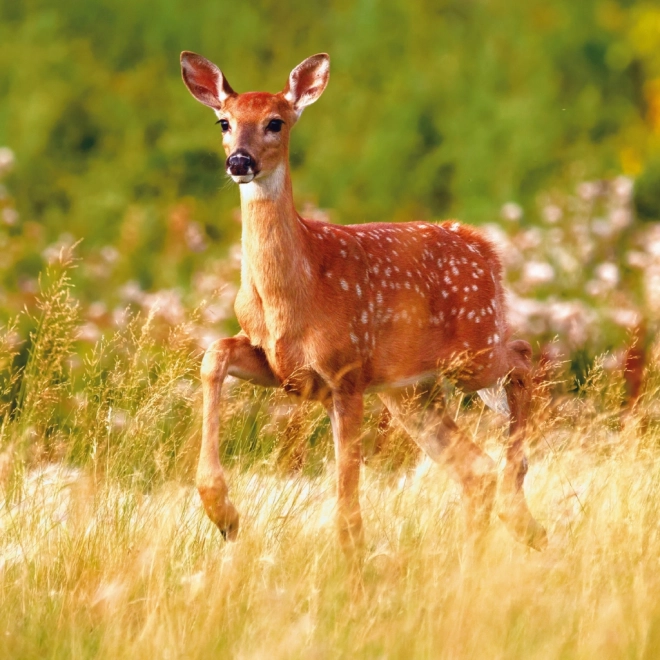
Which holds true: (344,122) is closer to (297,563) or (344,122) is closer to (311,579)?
(297,563)

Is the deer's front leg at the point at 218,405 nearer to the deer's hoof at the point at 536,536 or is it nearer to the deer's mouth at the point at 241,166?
the deer's mouth at the point at 241,166

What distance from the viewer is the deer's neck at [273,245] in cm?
568

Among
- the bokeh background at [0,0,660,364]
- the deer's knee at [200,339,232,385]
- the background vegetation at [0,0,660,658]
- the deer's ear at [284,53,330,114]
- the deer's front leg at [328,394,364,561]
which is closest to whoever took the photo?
the background vegetation at [0,0,660,658]

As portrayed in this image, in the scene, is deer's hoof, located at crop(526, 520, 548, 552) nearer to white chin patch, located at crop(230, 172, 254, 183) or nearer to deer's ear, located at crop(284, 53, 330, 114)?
white chin patch, located at crop(230, 172, 254, 183)

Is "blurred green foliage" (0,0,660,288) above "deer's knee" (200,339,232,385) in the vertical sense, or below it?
above

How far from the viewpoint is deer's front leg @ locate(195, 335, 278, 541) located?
16.6ft

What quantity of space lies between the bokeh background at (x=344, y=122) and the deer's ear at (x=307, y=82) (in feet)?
22.1

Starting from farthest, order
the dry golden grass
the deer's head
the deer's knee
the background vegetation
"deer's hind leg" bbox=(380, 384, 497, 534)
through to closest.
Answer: "deer's hind leg" bbox=(380, 384, 497, 534), the deer's head, the deer's knee, the background vegetation, the dry golden grass

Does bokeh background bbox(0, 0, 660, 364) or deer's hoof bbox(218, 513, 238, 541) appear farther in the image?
bokeh background bbox(0, 0, 660, 364)

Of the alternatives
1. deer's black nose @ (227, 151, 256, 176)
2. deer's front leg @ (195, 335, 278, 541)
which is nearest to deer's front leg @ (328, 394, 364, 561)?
deer's front leg @ (195, 335, 278, 541)

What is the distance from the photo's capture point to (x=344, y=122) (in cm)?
1881

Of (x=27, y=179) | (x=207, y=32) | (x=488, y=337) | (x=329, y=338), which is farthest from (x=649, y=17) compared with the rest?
(x=329, y=338)

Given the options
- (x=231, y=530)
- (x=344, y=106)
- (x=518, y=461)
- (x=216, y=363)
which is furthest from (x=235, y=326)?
(x=344, y=106)

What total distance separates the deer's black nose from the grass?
0.68m
